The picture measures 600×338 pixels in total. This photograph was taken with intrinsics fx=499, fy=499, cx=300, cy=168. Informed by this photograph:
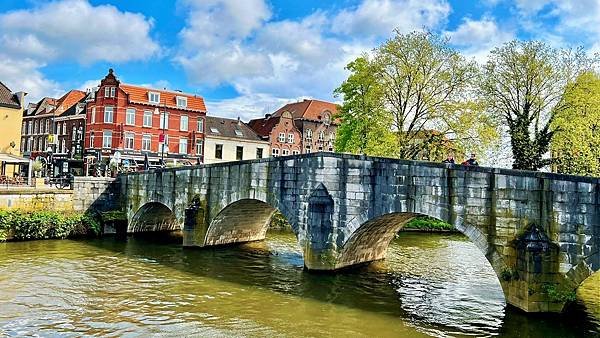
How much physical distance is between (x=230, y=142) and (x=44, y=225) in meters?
27.5

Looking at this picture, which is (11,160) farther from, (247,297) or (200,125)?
(247,297)

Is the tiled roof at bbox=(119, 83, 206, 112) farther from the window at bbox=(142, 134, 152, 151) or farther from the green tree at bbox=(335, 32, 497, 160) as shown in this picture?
the green tree at bbox=(335, 32, 497, 160)

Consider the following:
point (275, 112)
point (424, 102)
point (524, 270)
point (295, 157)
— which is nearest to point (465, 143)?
point (424, 102)

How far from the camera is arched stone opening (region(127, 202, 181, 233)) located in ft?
97.5

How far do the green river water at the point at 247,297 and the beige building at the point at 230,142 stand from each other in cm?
2691

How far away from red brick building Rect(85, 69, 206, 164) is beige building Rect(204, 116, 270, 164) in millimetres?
1858

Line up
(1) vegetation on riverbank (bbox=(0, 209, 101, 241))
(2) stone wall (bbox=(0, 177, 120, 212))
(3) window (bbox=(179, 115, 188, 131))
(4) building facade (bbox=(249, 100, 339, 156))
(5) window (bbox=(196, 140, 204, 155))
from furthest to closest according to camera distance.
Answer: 1. (4) building facade (bbox=(249, 100, 339, 156))
2. (5) window (bbox=(196, 140, 204, 155))
3. (3) window (bbox=(179, 115, 188, 131))
4. (2) stone wall (bbox=(0, 177, 120, 212))
5. (1) vegetation on riverbank (bbox=(0, 209, 101, 241))

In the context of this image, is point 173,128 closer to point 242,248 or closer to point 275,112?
point 275,112

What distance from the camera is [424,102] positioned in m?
32.1

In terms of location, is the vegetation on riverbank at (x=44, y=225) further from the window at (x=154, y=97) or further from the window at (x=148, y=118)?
the window at (x=154, y=97)

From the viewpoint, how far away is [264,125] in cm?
5850

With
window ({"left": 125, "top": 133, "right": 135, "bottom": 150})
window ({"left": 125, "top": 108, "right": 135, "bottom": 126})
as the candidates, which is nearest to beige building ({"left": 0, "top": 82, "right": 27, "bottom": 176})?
window ({"left": 125, "top": 108, "right": 135, "bottom": 126})

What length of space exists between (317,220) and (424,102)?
1622 cm

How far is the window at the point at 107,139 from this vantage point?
147 ft
